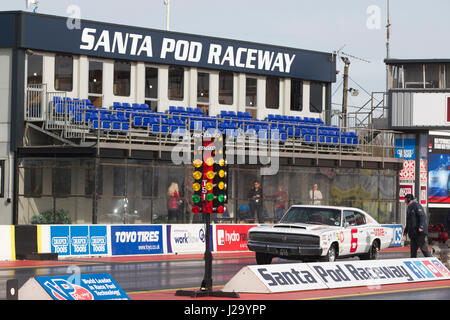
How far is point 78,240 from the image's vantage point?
2939cm

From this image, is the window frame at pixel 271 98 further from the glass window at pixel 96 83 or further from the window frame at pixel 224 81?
the glass window at pixel 96 83

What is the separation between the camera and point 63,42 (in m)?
39.7

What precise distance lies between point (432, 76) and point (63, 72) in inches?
764

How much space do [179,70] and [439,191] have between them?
14353mm

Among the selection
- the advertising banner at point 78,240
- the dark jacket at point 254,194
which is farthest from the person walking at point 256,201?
the advertising banner at point 78,240

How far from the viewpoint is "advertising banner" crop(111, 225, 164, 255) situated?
30.7 metres

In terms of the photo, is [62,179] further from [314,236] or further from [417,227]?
[417,227]

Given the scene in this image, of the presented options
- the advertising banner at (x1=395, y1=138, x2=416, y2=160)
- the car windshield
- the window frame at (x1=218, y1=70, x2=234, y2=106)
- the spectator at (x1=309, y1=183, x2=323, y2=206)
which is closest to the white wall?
the window frame at (x1=218, y1=70, x2=234, y2=106)

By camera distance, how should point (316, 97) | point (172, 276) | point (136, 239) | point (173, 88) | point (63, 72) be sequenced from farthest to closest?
point (316, 97) < point (173, 88) < point (63, 72) < point (136, 239) < point (172, 276)

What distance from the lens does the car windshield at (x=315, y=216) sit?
26344 mm

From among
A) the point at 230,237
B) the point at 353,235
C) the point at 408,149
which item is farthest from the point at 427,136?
the point at 353,235

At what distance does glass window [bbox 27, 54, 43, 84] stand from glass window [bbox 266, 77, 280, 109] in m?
12.8
